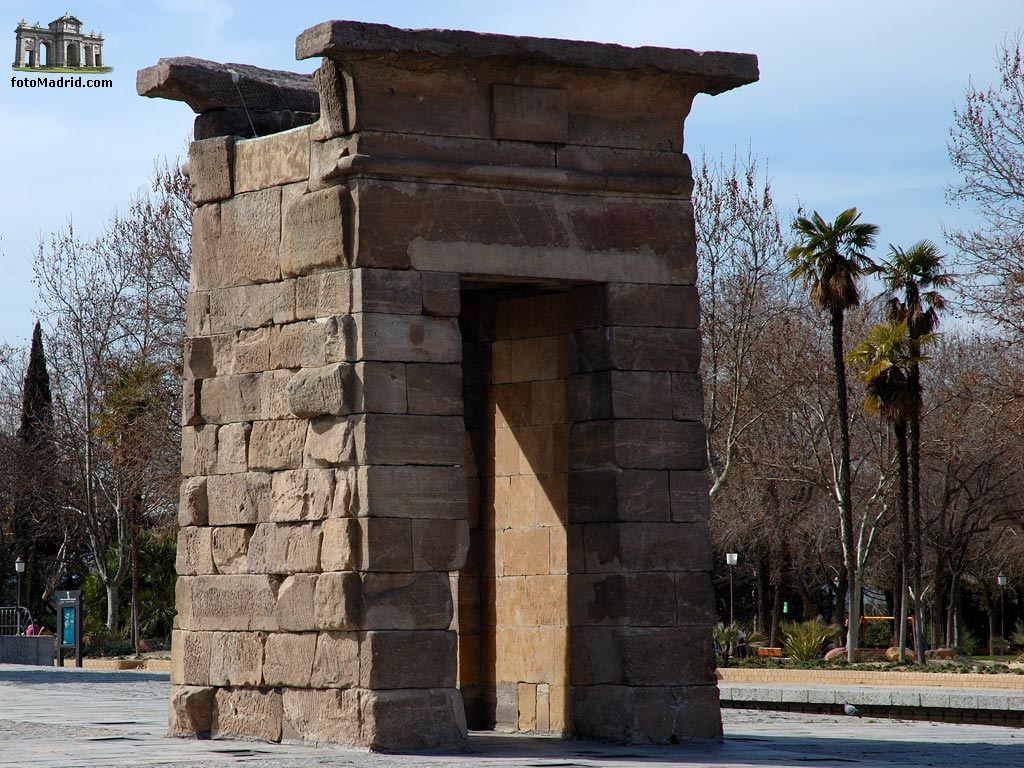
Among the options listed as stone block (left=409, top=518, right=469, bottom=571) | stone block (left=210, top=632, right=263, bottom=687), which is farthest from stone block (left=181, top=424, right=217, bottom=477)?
stone block (left=409, top=518, right=469, bottom=571)

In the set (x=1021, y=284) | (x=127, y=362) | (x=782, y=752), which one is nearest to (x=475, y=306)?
(x=782, y=752)

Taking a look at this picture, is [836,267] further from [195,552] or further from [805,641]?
[195,552]

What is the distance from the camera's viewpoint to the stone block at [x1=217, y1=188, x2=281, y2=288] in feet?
40.0

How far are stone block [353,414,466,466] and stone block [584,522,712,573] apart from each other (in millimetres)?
1292

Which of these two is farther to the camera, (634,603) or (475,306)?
(475,306)

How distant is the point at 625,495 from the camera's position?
11.9 metres

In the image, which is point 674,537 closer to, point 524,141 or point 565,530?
point 565,530

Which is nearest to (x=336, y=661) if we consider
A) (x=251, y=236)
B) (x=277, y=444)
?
(x=277, y=444)

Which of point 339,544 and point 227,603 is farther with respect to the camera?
point 227,603

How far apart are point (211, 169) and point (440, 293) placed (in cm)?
251

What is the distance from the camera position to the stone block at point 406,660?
428 inches

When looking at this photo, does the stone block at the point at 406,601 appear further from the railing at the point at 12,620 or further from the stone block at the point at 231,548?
the railing at the point at 12,620

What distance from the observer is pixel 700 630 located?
39.4 feet

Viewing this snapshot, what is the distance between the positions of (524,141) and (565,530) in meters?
2.87
